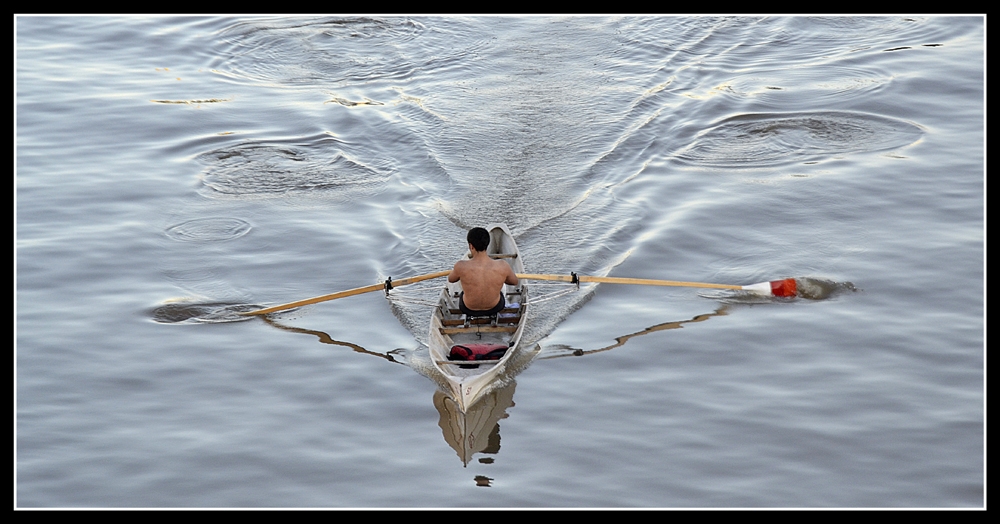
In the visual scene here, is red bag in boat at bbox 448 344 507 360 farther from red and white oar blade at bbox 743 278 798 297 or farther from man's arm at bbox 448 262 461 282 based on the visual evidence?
red and white oar blade at bbox 743 278 798 297

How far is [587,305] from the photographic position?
43.5 ft

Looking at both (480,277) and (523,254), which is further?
(523,254)

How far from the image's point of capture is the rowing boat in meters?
10.5

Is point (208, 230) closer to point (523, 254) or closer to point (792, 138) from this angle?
point (523, 254)

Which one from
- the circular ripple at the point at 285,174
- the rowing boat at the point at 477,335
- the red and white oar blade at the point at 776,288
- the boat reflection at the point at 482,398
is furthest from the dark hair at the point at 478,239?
the circular ripple at the point at 285,174

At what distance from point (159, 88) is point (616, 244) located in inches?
496

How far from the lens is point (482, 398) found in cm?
1072

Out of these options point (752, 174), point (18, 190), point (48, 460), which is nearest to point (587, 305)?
point (752, 174)

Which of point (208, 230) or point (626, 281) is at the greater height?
point (208, 230)

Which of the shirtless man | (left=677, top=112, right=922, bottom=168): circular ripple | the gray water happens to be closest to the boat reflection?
the gray water

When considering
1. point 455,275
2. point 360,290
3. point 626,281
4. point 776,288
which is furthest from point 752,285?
point 360,290

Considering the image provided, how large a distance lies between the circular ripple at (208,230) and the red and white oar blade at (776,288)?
25.2 feet

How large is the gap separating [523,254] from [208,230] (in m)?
4.98

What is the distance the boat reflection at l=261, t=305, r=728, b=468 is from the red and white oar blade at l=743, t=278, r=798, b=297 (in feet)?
1.83
